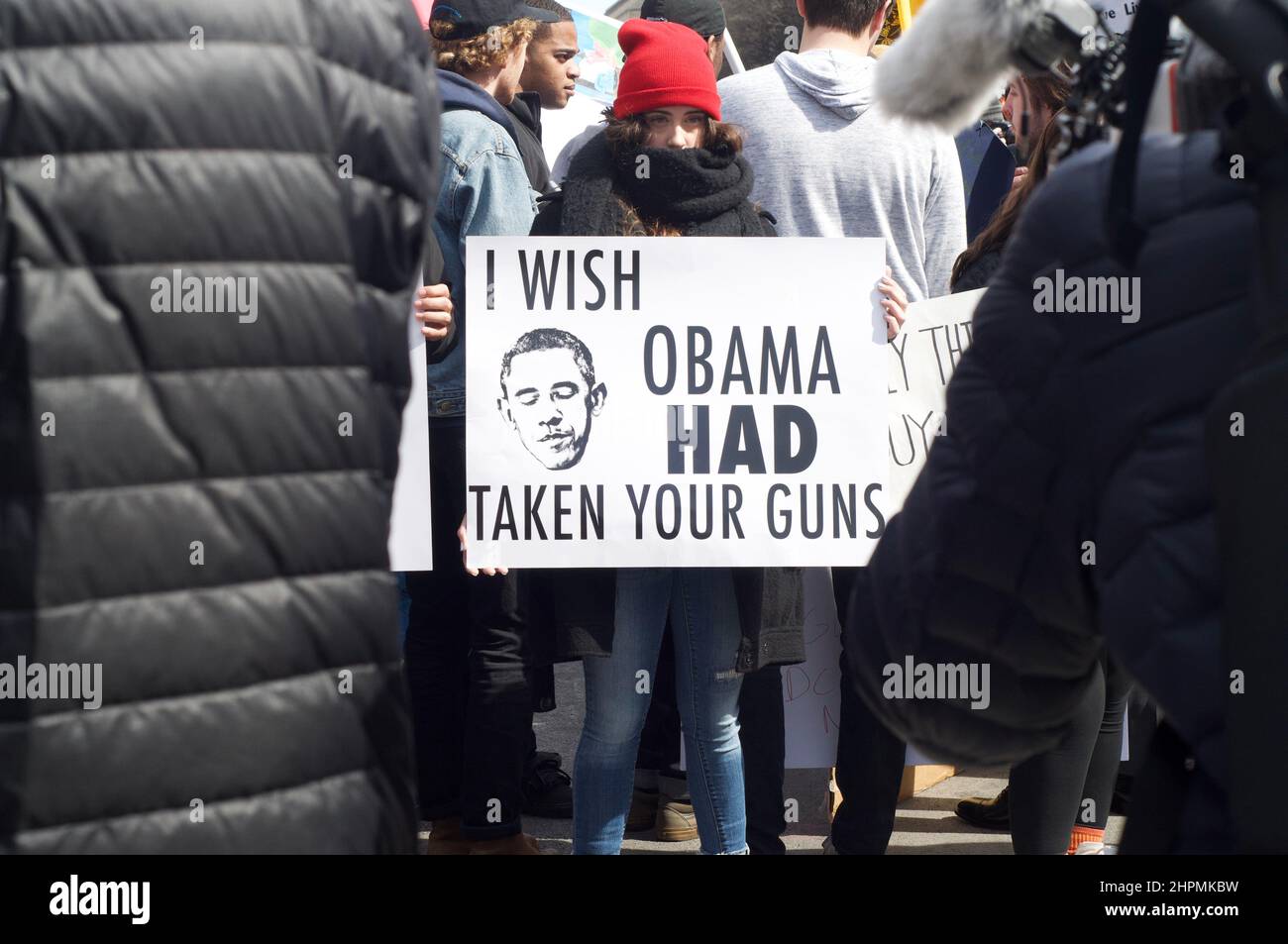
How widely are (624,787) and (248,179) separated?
2.42m

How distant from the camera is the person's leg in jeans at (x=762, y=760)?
13.2 ft

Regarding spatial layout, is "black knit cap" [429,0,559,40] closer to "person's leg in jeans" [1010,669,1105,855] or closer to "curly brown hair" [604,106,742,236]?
"curly brown hair" [604,106,742,236]

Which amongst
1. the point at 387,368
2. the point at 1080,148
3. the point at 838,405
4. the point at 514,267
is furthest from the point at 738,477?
the point at 1080,148

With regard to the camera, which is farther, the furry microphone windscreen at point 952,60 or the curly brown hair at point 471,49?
the curly brown hair at point 471,49

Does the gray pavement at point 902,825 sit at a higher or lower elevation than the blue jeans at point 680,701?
lower

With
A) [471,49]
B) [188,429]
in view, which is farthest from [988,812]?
[188,429]

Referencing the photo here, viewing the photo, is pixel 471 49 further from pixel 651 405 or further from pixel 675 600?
pixel 675 600

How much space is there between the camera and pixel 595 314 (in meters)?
3.74

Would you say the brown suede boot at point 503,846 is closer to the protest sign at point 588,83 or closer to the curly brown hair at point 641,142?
the curly brown hair at point 641,142

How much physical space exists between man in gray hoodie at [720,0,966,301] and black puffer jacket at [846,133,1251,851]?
99.1 inches

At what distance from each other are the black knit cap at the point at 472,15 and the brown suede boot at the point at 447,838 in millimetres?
2212

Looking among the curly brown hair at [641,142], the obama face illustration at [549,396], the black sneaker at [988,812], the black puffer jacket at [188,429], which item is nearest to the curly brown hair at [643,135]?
the curly brown hair at [641,142]
